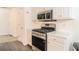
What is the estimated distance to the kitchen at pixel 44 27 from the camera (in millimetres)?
1341

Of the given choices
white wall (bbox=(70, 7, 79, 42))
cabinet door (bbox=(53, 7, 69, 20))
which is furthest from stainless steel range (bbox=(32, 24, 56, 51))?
white wall (bbox=(70, 7, 79, 42))

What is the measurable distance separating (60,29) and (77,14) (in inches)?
12.7

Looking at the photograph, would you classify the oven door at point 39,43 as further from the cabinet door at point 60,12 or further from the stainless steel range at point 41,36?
the cabinet door at point 60,12

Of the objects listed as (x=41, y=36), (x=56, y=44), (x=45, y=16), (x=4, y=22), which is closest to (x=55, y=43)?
(x=56, y=44)

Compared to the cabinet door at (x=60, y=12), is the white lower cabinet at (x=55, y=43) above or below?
below

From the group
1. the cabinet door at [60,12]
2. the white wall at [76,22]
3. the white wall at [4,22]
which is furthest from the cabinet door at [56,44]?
the white wall at [4,22]

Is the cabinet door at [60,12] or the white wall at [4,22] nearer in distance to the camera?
the white wall at [4,22]

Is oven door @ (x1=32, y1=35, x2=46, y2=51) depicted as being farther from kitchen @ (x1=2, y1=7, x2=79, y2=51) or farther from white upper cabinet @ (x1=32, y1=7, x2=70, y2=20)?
white upper cabinet @ (x1=32, y1=7, x2=70, y2=20)

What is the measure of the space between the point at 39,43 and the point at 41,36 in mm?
116

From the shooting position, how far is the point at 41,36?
147 centimetres

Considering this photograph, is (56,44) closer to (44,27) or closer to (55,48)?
(55,48)

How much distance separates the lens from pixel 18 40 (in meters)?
1.33
